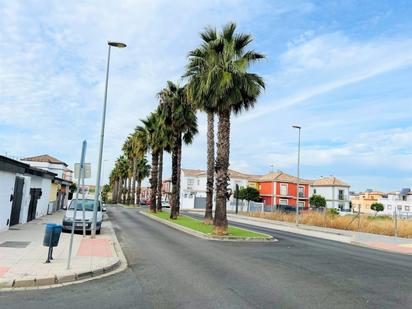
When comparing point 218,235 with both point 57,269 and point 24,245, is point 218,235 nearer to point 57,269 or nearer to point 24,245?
point 24,245

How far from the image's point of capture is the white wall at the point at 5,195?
59.6 feet

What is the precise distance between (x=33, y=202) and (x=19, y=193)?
16.6 ft

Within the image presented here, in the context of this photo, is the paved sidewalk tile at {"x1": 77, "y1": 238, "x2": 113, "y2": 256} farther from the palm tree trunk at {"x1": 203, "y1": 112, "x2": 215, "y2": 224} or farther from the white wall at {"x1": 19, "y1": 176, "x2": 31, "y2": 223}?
the palm tree trunk at {"x1": 203, "y1": 112, "x2": 215, "y2": 224}

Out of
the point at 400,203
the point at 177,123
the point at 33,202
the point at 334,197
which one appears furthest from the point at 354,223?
the point at 400,203

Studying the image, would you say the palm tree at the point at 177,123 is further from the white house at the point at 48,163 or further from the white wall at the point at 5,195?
the white house at the point at 48,163

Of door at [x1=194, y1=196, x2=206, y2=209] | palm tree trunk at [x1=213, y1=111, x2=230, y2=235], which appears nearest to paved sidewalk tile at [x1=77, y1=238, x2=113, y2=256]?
palm tree trunk at [x1=213, y1=111, x2=230, y2=235]

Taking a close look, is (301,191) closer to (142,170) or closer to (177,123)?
(142,170)

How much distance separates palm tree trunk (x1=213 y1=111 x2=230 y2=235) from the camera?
22438mm

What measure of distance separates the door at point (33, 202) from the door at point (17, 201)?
3.14 meters

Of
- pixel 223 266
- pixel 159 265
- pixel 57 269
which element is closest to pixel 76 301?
pixel 57 269

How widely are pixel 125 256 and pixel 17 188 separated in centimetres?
1014

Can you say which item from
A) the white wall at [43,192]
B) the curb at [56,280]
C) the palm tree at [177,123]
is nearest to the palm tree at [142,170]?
the palm tree at [177,123]

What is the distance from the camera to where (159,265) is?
40.7 feet

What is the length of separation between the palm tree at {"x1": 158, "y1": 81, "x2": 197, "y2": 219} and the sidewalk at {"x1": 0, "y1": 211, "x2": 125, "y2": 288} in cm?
1846
